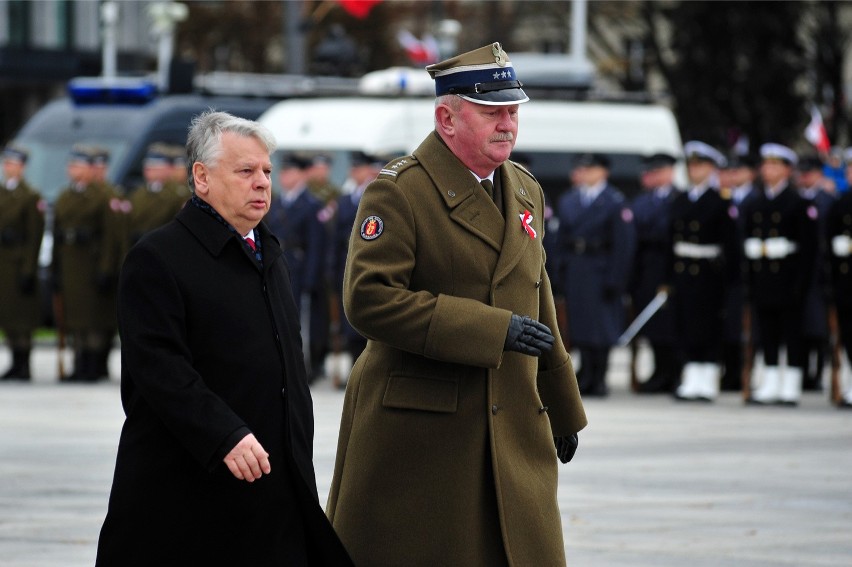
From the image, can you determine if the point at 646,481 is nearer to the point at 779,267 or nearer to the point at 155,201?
the point at 779,267

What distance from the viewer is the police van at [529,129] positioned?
69.3 ft

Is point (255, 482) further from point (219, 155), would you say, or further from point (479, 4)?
point (479, 4)

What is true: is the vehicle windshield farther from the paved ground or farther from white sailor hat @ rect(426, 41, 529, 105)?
white sailor hat @ rect(426, 41, 529, 105)

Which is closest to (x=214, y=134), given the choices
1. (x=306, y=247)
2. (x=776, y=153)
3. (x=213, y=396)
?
(x=213, y=396)

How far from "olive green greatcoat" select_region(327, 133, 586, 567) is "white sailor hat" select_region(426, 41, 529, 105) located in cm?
20

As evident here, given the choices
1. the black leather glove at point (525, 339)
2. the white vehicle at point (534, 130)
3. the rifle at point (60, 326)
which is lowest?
the rifle at point (60, 326)

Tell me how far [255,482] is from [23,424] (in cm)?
869

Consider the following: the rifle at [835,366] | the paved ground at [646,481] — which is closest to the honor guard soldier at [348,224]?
the paved ground at [646,481]

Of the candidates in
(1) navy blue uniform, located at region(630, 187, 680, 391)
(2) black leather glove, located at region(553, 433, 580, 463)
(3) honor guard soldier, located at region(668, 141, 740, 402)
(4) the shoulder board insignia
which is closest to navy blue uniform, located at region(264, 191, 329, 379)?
(1) navy blue uniform, located at region(630, 187, 680, 391)

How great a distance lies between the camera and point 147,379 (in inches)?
199

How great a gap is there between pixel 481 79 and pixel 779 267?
10.5 meters

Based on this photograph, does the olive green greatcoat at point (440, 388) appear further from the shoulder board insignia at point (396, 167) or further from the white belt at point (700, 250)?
the white belt at point (700, 250)

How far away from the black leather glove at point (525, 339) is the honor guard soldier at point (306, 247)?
39.2 ft

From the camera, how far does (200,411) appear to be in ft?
16.5
